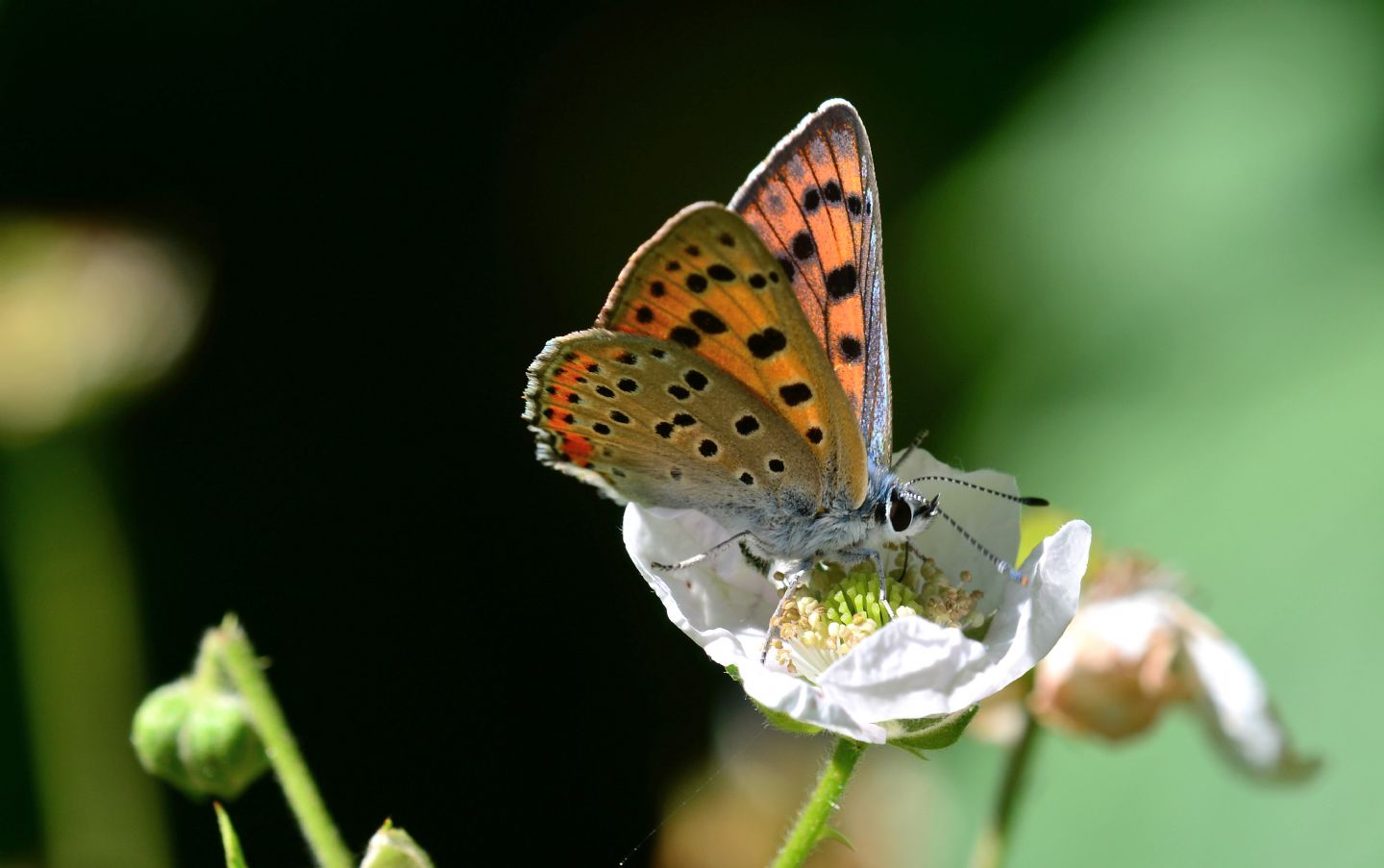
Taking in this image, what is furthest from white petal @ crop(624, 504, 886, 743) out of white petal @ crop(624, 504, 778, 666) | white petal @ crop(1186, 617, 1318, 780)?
white petal @ crop(1186, 617, 1318, 780)

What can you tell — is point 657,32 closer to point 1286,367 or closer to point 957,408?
point 957,408

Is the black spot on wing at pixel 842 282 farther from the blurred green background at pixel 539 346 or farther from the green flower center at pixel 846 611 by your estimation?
the blurred green background at pixel 539 346

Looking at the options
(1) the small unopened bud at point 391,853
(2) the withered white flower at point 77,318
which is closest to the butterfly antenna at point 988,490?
(1) the small unopened bud at point 391,853

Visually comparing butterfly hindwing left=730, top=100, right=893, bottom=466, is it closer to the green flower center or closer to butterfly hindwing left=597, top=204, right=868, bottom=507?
butterfly hindwing left=597, top=204, right=868, bottom=507

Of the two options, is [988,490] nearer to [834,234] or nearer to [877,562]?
[877,562]

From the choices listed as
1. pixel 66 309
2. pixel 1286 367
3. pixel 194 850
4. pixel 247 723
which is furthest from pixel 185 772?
pixel 1286 367

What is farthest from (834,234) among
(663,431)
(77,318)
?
(77,318)
